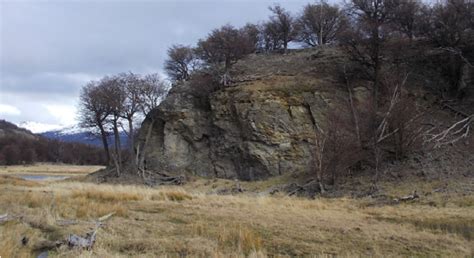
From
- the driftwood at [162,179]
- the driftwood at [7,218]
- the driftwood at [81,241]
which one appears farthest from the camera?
the driftwood at [162,179]

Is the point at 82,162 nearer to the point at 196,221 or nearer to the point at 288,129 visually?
the point at 288,129

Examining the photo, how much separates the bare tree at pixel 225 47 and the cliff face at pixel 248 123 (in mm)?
1750

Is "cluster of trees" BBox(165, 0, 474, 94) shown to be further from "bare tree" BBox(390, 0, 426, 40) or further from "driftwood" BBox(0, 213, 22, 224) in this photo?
"driftwood" BBox(0, 213, 22, 224)

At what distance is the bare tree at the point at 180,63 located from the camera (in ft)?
188

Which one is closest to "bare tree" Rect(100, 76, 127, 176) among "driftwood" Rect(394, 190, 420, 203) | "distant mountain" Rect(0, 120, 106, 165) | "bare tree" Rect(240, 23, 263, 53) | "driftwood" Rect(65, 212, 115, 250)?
"bare tree" Rect(240, 23, 263, 53)

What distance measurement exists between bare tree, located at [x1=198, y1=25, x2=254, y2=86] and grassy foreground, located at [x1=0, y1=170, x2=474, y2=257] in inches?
1052

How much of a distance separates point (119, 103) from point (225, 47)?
12494mm

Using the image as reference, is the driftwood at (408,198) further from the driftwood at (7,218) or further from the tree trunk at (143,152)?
the tree trunk at (143,152)

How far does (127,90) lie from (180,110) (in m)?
8.25

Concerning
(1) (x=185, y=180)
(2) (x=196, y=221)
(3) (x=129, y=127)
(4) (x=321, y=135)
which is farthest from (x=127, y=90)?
(2) (x=196, y=221)

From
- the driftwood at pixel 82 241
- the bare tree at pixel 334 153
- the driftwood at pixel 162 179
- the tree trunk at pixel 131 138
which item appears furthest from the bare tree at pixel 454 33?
the driftwood at pixel 82 241

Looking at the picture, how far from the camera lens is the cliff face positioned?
39.2 meters

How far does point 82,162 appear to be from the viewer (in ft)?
504

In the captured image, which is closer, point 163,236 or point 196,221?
point 163,236
